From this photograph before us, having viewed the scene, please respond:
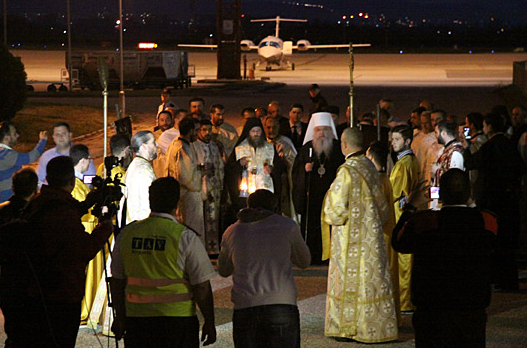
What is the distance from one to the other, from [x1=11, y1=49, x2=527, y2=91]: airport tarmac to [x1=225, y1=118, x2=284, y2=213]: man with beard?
32.7m

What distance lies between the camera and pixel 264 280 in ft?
18.6

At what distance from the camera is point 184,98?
3697cm

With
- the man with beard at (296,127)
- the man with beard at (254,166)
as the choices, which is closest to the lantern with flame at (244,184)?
the man with beard at (254,166)

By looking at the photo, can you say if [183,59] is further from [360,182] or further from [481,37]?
[481,37]

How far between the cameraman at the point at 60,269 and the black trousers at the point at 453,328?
2.09m

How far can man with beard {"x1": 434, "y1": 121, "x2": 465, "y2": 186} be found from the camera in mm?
9055

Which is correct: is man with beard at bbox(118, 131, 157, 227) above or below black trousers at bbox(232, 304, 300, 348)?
above

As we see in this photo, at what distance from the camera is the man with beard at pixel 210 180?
11.2m

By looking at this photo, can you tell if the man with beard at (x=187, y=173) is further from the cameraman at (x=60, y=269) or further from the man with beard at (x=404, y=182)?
the cameraman at (x=60, y=269)

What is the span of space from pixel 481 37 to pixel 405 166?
123 metres

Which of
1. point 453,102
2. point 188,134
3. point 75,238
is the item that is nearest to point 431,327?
point 75,238

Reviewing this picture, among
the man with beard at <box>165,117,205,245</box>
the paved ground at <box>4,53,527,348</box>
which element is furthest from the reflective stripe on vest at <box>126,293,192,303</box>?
the man with beard at <box>165,117,205,245</box>

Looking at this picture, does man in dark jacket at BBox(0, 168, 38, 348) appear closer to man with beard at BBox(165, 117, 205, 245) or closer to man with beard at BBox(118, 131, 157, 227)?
man with beard at BBox(118, 131, 157, 227)

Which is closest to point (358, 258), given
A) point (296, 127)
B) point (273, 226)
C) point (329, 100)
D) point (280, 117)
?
point (273, 226)
